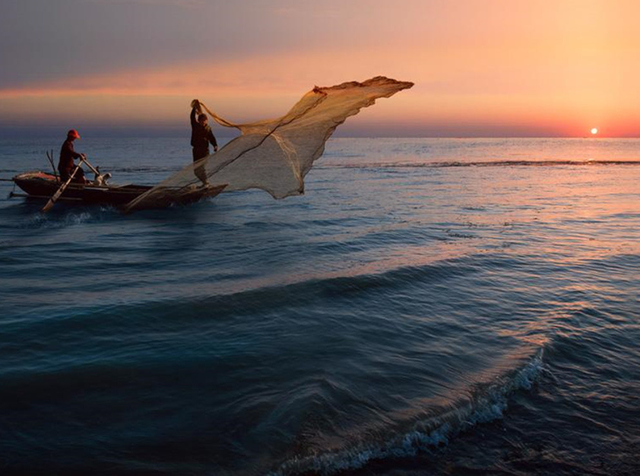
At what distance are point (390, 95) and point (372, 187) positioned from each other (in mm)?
19695

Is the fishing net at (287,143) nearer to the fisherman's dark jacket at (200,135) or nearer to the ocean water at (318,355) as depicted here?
the ocean water at (318,355)

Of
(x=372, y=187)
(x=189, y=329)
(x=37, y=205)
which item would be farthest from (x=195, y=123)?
(x=189, y=329)

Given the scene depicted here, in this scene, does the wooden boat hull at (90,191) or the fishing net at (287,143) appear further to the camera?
the wooden boat hull at (90,191)

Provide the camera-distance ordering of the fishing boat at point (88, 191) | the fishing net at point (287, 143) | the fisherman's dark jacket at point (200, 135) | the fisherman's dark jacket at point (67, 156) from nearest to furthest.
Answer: the fishing net at point (287, 143) < the fishing boat at point (88, 191) < the fisherman's dark jacket at point (67, 156) < the fisherman's dark jacket at point (200, 135)

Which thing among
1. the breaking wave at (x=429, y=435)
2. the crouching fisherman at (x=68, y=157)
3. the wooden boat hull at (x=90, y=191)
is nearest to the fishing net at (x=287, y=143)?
the breaking wave at (x=429, y=435)

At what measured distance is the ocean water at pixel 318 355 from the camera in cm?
415

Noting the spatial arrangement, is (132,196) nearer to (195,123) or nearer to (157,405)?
(195,123)

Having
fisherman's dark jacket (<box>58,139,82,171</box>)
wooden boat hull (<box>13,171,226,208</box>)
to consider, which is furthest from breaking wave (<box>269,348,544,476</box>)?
fisherman's dark jacket (<box>58,139,82,171</box>)

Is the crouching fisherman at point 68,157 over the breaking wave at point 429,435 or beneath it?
over

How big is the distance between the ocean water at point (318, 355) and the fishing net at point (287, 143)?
5.53 feet

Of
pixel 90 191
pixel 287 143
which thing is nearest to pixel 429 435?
pixel 287 143

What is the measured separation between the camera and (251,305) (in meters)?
7.89

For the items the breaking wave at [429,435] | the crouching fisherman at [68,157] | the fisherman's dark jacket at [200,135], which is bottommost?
the breaking wave at [429,435]

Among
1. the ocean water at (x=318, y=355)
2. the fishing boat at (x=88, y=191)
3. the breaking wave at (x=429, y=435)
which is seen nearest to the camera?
the breaking wave at (x=429, y=435)
